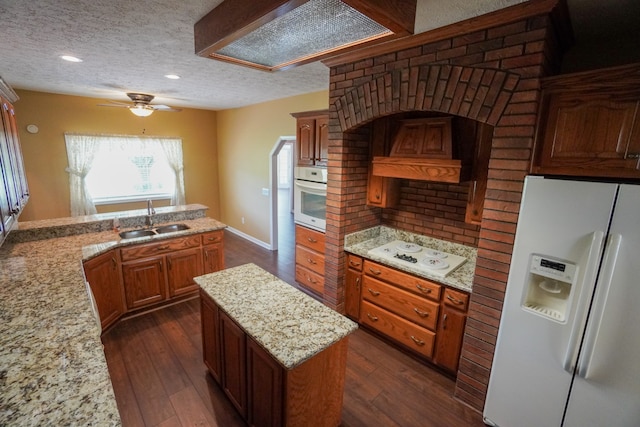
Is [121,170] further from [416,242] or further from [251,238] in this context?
[416,242]

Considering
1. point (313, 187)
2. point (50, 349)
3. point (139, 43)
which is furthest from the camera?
point (313, 187)

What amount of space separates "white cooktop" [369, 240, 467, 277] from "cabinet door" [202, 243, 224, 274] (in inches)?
78.4

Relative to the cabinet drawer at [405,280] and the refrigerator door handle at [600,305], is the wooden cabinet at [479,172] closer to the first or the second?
the cabinet drawer at [405,280]

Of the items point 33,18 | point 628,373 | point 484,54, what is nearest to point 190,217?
point 33,18

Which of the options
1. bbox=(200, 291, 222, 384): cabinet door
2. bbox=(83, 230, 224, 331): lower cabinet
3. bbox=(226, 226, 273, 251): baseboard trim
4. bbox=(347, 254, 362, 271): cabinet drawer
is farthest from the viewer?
bbox=(226, 226, 273, 251): baseboard trim

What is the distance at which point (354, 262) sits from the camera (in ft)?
9.64

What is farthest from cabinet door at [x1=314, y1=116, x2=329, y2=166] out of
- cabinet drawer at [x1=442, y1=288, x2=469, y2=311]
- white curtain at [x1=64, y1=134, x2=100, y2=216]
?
white curtain at [x1=64, y1=134, x2=100, y2=216]

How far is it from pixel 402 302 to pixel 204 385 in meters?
1.77

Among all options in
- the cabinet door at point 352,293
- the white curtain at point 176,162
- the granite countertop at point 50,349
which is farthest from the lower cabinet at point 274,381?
the white curtain at point 176,162

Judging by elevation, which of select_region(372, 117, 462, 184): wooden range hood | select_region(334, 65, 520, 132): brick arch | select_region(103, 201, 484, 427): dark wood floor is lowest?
select_region(103, 201, 484, 427): dark wood floor

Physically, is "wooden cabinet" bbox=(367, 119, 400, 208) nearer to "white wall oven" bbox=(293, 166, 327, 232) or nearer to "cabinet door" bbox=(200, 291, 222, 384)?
"white wall oven" bbox=(293, 166, 327, 232)

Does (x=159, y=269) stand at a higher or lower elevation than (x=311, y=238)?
lower

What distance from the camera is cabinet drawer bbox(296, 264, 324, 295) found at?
141 inches

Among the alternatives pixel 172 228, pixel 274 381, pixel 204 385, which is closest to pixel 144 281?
pixel 172 228
